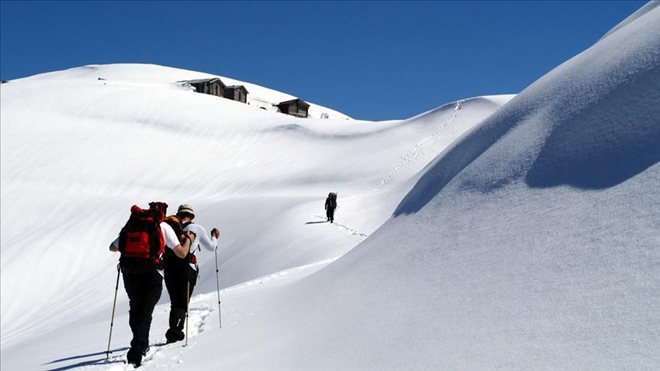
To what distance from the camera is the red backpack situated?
5.93 metres

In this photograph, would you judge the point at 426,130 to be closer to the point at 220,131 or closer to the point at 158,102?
the point at 220,131

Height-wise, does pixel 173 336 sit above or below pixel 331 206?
below

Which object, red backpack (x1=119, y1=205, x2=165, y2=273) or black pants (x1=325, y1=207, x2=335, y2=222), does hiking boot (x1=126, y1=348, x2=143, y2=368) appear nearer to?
red backpack (x1=119, y1=205, x2=165, y2=273)

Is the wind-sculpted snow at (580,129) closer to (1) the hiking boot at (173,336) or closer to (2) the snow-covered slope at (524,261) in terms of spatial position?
(2) the snow-covered slope at (524,261)

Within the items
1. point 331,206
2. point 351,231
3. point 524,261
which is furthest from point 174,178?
point 524,261

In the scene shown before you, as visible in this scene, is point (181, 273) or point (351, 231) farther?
point (351, 231)

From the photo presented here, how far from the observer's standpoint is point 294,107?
222ft

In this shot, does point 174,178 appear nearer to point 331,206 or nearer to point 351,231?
point 331,206

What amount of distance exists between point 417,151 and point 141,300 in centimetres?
3147

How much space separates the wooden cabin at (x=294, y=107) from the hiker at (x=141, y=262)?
61362 millimetres

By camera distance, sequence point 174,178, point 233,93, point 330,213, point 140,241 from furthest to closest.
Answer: point 233,93
point 174,178
point 330,213
point 140,241

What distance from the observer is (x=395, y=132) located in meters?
41.8

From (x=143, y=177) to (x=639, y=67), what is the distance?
3515 centimetres

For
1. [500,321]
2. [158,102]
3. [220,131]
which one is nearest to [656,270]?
[500,321]
